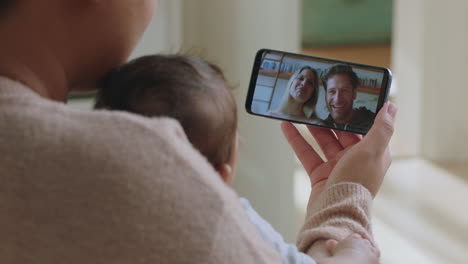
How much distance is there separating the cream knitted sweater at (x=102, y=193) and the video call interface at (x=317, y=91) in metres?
0.32

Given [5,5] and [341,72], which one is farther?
[341,72]

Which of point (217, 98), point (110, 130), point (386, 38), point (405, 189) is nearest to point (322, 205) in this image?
point (217, 98)

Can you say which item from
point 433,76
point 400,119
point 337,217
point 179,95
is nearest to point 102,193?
point 179,95

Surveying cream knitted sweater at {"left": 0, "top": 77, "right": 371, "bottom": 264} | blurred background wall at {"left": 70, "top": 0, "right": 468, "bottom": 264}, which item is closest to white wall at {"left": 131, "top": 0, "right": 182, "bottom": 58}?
blurred background wall at {"left": 70, "top": 0, "right": 468, "bottom": 264}

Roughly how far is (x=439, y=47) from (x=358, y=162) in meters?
2.26

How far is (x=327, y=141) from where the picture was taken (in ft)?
2.57

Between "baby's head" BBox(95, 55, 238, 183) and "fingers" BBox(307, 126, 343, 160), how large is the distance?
0.75ft

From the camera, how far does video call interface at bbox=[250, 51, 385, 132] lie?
0.75m

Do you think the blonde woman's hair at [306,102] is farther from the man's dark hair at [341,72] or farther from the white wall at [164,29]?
the white wall at [164,29]

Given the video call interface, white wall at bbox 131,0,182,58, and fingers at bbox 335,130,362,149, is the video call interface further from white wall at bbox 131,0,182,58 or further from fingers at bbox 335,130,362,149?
white wall at bbox 131,0,182,58

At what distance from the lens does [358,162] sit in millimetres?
661

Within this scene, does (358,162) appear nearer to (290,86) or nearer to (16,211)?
(290,86)

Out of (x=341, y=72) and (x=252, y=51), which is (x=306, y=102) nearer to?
(x=341, y=72)

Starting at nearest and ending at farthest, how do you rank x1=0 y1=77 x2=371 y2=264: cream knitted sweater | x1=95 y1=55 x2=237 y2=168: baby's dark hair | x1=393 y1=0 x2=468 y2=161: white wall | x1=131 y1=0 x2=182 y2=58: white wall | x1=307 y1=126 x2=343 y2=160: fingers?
x1=0 y1=77 x2=371 y2=264: cream knitted sweater, x1=95 y1=55 x2=237 y2=168: baby's dark hair, x1=307 y1=126 x2=343 y2=160: fingers, x1=131 y1=0 x2=182 y2=58: white wall, x1=393 y1=0 x2=468 y2=161: white wall
